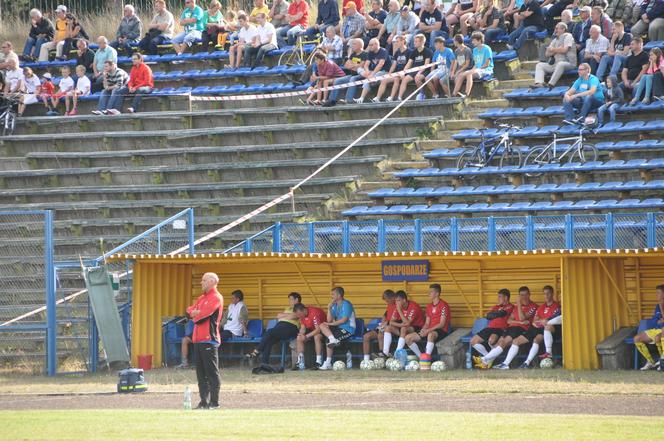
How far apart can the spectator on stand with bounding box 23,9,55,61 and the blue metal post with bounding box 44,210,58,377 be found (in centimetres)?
1268

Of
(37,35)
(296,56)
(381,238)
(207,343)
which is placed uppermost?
(37,35)

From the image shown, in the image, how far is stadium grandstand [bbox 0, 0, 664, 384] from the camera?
63.6 ft

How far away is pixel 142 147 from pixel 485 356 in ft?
36.8

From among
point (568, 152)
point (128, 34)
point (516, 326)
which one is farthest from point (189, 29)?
point (516, 326)

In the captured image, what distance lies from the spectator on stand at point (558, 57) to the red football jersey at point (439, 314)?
259 inches

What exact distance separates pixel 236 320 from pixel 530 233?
496 centimetres

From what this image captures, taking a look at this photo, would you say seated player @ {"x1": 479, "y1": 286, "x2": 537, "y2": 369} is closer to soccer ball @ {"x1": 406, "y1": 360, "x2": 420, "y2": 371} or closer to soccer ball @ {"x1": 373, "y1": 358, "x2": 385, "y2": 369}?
soccer ball @ {"x1": 406, "y1": 360, "x2": 420, "y2": 371}

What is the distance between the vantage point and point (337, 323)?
784 inches

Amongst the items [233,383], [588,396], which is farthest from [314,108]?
[588,396]

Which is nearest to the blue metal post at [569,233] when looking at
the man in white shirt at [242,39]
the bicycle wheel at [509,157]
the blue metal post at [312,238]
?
the blue metal post at [312,238]

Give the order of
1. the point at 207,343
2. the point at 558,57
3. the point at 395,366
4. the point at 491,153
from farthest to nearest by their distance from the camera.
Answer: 1. the point at 558,57
2. the point at 491,153
3. the point at 395,366
4. the point at 207,343

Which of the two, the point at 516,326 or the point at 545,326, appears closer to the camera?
the point at 545,326

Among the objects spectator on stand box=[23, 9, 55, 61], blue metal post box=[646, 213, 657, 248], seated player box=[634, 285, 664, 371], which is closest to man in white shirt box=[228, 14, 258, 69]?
Answer: spectator on stand box=[23, 9, 55, 61]

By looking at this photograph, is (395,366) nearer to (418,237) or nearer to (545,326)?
(418,237)
